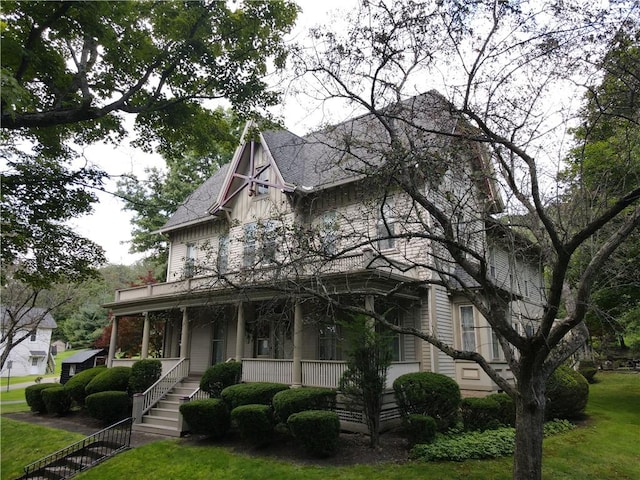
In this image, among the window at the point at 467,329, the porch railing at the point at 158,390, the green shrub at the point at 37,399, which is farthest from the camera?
the green shrub at the point at 37,399

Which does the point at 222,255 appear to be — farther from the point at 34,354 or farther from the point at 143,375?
the point at 34,354

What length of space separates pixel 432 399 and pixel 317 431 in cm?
330

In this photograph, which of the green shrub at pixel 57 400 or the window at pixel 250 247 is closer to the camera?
the window at pixel 250 247

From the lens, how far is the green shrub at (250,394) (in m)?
12.3

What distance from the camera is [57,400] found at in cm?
1691

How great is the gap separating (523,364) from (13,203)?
34.1 ft

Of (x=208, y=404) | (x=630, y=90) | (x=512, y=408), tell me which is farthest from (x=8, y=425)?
(x=630, y=90)

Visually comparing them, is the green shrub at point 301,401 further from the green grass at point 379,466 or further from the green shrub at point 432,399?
the green shrub at point 432,399

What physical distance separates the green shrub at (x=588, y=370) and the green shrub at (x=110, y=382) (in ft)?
70.7

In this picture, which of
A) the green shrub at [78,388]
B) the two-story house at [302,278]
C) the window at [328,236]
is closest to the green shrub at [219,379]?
the two-story house at [302,278]

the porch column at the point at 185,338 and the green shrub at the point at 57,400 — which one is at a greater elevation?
the porch column at the point at 185,338

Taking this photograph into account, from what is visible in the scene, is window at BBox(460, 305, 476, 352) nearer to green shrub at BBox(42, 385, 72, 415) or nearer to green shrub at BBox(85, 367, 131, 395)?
green shrub at BBox(85, 367, 131, 395)

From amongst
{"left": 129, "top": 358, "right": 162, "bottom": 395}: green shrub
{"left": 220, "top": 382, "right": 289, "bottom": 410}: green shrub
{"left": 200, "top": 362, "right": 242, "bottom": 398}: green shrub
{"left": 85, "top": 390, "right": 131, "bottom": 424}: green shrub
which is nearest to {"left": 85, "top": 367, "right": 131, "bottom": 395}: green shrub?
{"left": 129, "top": 358, "right": 162, "bottom": 395}: green shrub

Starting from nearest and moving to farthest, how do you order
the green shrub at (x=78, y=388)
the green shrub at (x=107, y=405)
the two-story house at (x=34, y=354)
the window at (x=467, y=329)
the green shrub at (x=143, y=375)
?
the green shrub at (x=107, y=405)
the window at (x=467, y=329)
the green shrub at (x=143, y=375)
the green shrub at (x=78, y=388)
the two-story house at (x=34, y=354)
